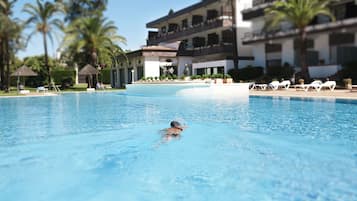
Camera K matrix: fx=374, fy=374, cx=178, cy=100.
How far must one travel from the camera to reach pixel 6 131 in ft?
42.3

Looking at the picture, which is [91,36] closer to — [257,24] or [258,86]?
[257,24]

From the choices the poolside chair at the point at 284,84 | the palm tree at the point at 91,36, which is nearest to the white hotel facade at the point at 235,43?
the palm tree at the point at 91,36

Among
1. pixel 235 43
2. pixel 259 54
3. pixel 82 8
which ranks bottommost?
pixel 259 54

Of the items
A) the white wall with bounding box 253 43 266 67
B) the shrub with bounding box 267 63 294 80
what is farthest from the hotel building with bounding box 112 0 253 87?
the shrub with bounding box 267 63 294 80

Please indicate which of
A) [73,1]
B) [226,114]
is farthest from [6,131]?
[73,1]

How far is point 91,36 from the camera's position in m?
39.4

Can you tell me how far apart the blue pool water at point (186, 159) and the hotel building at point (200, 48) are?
2479 cm

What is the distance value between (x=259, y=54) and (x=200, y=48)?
789cm

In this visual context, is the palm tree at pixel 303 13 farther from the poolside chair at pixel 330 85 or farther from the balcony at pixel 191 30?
the balcony at pixel 191 30

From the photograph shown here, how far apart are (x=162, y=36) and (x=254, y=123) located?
42.4m

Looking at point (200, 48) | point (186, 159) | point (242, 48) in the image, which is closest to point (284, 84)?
point (242, 48)

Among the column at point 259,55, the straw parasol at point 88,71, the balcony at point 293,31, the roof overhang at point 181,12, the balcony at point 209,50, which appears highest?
the roof overhang at point 181,12

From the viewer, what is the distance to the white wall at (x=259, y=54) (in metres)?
37.5

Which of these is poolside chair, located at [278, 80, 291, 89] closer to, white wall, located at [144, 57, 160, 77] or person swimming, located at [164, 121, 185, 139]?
white wall, located at [144, 57, 160, 77]
